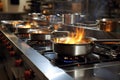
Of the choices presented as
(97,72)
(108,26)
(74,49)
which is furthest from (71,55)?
(108,26)

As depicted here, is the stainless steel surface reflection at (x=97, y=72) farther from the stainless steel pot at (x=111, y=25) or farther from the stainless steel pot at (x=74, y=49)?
the stainless steel pot at (x=111, y=25)

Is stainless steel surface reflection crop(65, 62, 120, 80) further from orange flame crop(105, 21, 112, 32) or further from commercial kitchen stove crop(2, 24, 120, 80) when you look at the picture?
orange flame crop(105, 21, 112, 32)

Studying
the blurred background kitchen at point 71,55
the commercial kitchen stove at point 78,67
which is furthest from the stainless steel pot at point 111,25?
the commercial kitchen stove at point 78,67

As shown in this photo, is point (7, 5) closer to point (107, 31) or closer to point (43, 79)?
point (107, 31)

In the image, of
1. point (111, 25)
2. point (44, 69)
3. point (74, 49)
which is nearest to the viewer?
point (44, 69)

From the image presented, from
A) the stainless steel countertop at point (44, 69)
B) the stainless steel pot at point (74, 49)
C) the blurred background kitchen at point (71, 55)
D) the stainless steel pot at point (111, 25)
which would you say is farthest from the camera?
the stainless steel pot at point (111, 25)

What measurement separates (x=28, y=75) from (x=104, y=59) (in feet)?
1.55

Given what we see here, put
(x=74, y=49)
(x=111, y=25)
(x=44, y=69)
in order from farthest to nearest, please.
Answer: (x=111, y=25) < (x=74, y=49) < (x=44, y=69)

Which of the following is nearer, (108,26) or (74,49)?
(74,49)

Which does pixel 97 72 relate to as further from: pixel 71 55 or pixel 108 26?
Answer: pixel 108 26

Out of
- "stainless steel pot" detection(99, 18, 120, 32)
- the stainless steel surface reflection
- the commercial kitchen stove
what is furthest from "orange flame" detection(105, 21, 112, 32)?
the stainless steel surface reflection

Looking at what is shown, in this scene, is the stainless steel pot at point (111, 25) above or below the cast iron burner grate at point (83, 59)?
above

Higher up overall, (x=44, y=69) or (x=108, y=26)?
(x=108, y=26)

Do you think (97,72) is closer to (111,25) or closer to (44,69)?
(44,69)
